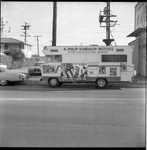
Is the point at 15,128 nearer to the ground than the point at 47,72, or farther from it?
nearer to the ground

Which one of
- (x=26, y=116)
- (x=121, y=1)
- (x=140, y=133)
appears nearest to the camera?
(x=121, y=1)

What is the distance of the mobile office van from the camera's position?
512 inches

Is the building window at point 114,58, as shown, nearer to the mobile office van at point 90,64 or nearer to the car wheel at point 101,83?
the mobile office van at point 90,64

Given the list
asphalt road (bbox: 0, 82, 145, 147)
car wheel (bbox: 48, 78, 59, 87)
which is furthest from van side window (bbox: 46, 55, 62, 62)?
asphalt road (bbox: 0, 82, 145, 147)

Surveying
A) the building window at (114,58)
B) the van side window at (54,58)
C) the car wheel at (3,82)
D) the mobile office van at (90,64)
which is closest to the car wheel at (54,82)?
the mobile office van at (90,64)

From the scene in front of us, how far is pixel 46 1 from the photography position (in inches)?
A: 107

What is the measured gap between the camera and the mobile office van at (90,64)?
13.0 m

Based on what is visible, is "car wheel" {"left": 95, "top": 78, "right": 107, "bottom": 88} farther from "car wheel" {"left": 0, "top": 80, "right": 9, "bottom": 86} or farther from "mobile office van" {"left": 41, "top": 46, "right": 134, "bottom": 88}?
"car wheel" {"left": 0, "top": 80, "right": 9, "bottom": 86}

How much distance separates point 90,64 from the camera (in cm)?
1316

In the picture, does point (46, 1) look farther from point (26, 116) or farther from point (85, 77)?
point (85, 77)

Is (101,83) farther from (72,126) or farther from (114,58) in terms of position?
(72,126)

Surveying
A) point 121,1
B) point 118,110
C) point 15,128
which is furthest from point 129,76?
point 121,1

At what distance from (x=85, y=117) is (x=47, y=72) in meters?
7.90

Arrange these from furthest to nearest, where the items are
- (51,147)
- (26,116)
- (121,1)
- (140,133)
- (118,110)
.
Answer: (118,110) < (26,116) < (140,133) < (51,147) < (121,1)
